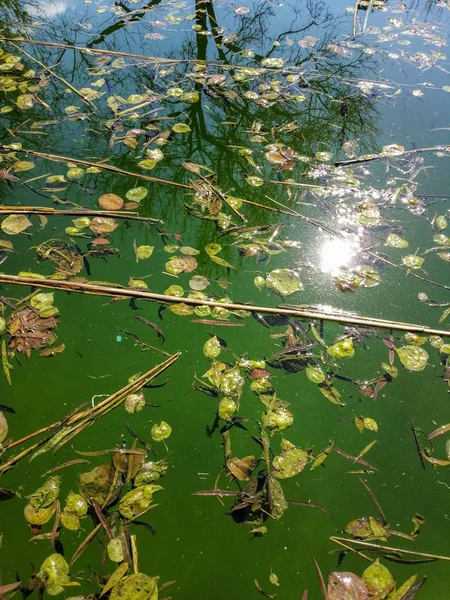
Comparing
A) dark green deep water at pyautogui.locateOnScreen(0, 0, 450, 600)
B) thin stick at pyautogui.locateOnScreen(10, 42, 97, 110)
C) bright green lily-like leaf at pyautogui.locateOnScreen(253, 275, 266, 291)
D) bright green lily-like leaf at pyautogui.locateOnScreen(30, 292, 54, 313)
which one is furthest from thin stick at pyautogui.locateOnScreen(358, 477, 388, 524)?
thin stick at pyautogui.locateOnScreen(10, 42, 97, 110)

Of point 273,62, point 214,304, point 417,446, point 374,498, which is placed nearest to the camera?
point 374,498

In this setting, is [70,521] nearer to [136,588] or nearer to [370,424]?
[136,588]

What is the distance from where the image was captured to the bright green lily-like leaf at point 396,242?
6.36ft

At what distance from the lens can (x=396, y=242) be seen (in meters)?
1.95

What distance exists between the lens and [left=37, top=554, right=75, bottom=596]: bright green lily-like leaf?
3.47ft

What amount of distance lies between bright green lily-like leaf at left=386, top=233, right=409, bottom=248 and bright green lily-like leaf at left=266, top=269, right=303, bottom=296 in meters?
0.50

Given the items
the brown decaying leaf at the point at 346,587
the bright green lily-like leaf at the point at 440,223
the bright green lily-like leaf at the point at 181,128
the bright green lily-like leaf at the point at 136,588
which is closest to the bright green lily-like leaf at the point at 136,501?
the bright green lily-like leaf at the point at 136,588

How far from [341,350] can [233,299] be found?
46 centimetres

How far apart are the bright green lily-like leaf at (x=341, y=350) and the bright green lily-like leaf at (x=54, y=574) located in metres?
1.06

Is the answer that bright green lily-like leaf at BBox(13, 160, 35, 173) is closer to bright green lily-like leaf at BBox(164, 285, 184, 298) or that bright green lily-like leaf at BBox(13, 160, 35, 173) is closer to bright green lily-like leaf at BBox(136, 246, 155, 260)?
bright green lily-like leaf at BBox(136, 246, 155, 260)

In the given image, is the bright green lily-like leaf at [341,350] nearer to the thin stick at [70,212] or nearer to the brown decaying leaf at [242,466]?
the brown decaying leaf at [242,466]

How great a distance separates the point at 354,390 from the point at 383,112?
6.93ft

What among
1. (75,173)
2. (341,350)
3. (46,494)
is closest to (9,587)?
(46,494)

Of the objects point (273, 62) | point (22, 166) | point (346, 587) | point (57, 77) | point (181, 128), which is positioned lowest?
point (346, 587)
